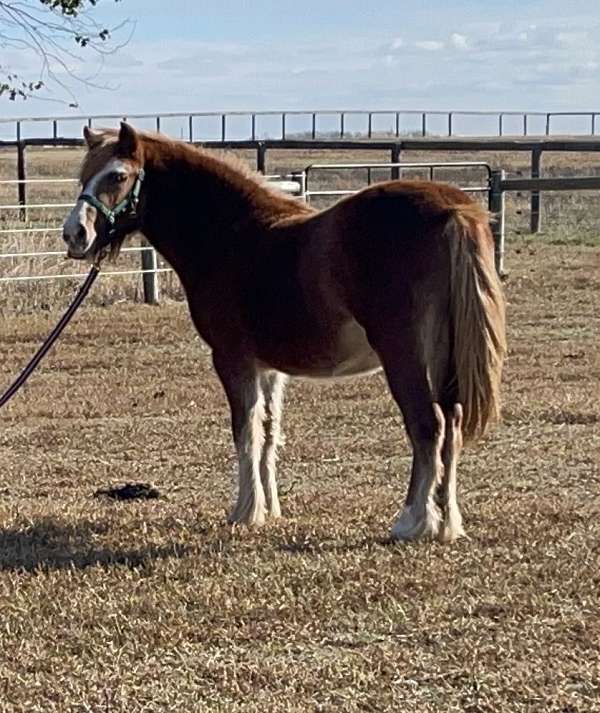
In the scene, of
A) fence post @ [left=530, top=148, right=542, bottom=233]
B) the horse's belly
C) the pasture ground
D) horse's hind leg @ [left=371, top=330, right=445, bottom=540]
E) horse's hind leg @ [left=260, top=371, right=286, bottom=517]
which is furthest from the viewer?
fence post @ [left=530, top=148, right=542, bottom=233]

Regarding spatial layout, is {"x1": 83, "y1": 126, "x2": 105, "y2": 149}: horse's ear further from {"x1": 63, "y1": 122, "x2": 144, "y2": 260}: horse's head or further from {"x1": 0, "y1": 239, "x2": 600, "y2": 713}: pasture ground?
{"x1": 0, "y1": 239, "x2": 600, "y2": 713}: pasture ground

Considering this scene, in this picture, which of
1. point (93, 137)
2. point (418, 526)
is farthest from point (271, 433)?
point (93, 137)

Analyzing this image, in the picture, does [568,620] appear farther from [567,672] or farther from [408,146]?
[408,146]

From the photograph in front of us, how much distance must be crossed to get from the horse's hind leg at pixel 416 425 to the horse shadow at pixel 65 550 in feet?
3.44

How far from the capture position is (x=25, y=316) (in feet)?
46.4

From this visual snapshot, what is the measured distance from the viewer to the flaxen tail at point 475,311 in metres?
5.49

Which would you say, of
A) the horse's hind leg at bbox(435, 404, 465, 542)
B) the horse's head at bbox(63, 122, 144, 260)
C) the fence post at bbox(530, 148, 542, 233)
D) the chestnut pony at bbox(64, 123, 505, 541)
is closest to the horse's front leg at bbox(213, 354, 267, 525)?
the chestnut pony at bbox(64, 123, 505, 541)

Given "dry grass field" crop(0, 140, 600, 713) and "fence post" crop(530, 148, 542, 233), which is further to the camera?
"fence post" crop(530, 148, 542, 233)

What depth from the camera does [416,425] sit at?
5676 millimetres

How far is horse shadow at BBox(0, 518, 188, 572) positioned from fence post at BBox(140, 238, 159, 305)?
354 inches

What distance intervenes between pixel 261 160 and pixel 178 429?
16225 mm

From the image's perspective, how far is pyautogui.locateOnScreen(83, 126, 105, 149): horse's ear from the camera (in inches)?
253

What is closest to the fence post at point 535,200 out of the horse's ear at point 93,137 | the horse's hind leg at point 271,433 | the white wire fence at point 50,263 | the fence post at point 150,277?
the white wire fence at point 50,263

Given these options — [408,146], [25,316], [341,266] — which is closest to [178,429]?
[341,266]
